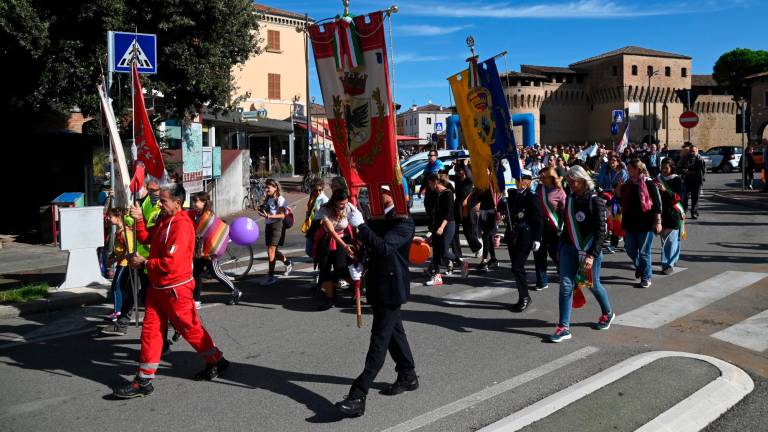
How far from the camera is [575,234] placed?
6.84 meters

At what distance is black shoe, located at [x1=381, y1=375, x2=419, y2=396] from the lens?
17.5 feet

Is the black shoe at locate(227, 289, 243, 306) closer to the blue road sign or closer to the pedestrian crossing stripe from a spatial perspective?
the blue road sign

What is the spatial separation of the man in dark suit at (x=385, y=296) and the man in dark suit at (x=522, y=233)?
320cm

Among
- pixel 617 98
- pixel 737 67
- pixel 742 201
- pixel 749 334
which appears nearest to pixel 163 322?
pixel 749 334

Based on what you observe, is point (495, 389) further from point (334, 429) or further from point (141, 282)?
point (141, 282)

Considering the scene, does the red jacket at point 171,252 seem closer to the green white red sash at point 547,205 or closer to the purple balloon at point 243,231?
the purple balloon at point 243,231

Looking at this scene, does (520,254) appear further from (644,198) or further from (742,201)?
(742,201)

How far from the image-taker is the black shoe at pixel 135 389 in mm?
5348

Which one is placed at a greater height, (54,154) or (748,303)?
(54,154)

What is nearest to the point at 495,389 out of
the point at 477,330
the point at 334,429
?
the point at 334,429

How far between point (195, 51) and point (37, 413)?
1269 centimetres

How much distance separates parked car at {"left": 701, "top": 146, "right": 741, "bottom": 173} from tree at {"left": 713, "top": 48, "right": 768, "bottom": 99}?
48.2 meters

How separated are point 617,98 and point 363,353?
85.7 m

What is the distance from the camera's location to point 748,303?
27.3 ft
